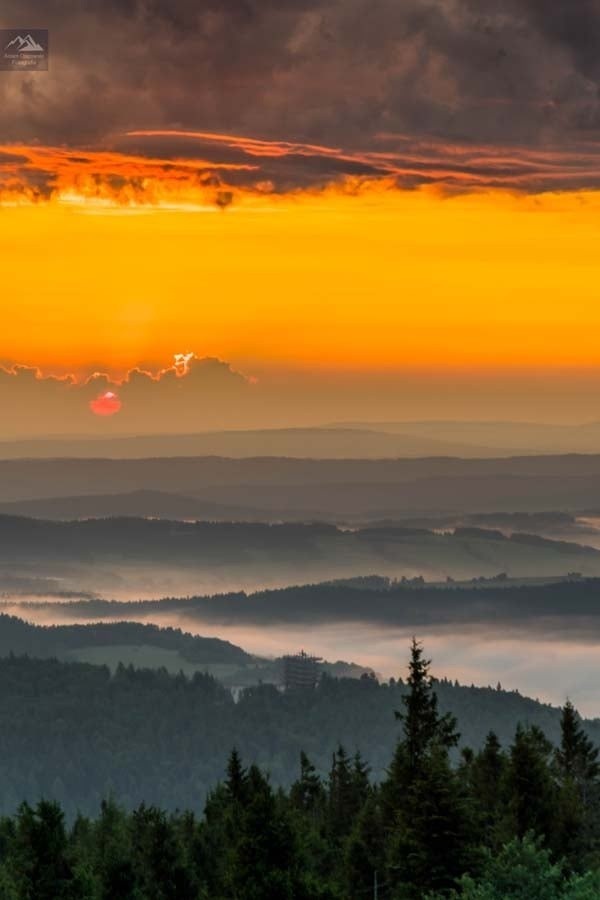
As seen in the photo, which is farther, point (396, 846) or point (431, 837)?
point (396, 846)

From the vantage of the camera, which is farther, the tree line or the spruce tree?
the spruce tree

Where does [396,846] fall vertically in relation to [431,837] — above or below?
below

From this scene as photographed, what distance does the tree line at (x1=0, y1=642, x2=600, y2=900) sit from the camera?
287ft

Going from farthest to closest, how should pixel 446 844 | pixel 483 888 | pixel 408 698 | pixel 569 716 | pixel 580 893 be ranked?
pixel 569 716, pixel 408 698, pixel 446 844, pixel 483 888, pixel 580 893

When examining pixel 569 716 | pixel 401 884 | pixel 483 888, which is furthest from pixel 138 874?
pixel 569 716

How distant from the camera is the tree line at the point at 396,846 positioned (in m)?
87.4

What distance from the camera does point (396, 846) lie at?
91.2 metres

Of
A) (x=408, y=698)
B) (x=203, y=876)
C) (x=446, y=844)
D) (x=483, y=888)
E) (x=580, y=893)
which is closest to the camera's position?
(x=580, y=893)

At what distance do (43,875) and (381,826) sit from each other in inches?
1370

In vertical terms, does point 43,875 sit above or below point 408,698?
below

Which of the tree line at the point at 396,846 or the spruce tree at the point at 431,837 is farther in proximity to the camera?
the spruce tree at the point at 431,837

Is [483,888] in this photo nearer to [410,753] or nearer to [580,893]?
[580,893]

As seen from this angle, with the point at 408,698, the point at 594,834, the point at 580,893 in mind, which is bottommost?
the point at 580,893

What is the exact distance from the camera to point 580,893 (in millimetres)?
68188
